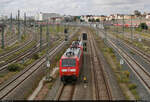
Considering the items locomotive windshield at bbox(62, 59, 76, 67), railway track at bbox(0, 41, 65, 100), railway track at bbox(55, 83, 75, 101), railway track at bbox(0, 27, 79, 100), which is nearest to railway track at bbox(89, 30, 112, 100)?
railway track at bbox(55, 83, 75, 101)

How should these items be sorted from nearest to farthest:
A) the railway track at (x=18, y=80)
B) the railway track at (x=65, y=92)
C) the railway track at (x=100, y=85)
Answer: the railway track at (x=65, y=92)
the railway track at (x=100, y=85)
the railway track at (x=18, y=80)

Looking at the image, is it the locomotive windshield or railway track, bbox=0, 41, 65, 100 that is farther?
the locomotive windshield

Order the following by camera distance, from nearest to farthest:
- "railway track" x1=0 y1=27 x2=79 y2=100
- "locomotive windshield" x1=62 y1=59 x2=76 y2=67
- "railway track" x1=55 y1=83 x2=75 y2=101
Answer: "railway track" x1=55 y1=83 x2=75 y2=101
"railway track" x1=0 y1=27 x2=79 y2=100
"locomotive windshield" x1=62 y1=59 x2=76 y2=67

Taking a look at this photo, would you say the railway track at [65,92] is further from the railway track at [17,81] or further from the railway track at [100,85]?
the railway track at [17,81]

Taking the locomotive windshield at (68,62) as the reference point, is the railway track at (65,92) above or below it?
below

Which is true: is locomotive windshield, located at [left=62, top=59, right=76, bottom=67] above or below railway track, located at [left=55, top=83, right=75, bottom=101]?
above

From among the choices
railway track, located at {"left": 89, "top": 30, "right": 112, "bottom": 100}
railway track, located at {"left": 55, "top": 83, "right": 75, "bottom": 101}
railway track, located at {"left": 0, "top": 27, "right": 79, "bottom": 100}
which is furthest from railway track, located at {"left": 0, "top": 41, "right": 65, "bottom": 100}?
railway track, located at {"left": 89, "top": 30, "right": 112, "bottom": 100}

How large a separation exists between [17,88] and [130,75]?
1325cm

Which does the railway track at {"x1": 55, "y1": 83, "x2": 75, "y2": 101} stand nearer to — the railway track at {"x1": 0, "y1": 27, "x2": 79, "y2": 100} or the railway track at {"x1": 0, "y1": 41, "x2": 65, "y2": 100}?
the railway track at {"x1": 0, "y1": 27, "x2": 79, "y2": 100}

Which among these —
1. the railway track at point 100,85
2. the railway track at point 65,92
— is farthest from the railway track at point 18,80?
the railway track at point 100,85

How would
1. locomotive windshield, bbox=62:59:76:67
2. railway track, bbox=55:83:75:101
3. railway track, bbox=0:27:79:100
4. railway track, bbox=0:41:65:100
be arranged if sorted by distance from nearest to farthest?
1. railway track, bbox=55:83:75:101
2. railway track, bbox=0:27:79:100
3. railway track, bbox=0:41:65:100
4. locomotive windshield, bbox=62:59:76:67

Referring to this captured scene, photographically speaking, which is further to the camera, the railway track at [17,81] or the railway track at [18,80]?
the railway track at [18,80]

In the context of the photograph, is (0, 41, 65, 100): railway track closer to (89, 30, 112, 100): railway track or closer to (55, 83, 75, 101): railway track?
(55, 83, 75, 101): railway track

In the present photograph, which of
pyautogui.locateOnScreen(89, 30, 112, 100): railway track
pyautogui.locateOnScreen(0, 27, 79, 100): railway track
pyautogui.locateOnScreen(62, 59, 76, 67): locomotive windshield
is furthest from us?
pyautogui.locateOnScreen(62, 59, 76, 67): locomotive windshield
